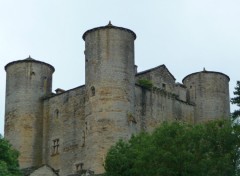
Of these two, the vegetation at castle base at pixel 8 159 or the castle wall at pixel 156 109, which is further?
the castle wall at pixel 156 109

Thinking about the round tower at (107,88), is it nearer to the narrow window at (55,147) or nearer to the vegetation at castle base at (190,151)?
the narrow window at (55,147)

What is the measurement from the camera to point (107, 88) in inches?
2724

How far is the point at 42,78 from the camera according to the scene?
76.2 meters

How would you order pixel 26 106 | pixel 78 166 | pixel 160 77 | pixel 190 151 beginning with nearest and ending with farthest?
pixel 190 151
pixel 78 166
pixel 26 106
pixel 160 77

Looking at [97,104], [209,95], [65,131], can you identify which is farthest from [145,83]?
[65,131]

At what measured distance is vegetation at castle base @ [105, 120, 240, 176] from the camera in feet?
164

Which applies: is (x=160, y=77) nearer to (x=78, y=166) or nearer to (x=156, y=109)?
(x=156, y=109)

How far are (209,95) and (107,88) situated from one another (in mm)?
13386

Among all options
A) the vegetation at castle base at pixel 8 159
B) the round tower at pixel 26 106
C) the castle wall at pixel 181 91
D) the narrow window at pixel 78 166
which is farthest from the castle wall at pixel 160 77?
the vegetation at castle base at pixel 8 159

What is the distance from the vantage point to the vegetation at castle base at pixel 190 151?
50.0m

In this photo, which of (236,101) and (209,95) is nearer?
(236,101)

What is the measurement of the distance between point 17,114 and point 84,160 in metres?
7.97

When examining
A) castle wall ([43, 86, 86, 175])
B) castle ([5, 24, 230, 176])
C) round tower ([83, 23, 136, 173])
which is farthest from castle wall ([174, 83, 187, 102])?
castle wall ([43, 86, 86, 175])

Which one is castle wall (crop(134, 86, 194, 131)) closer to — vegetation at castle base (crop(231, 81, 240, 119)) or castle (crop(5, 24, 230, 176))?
castle (crop(5, 24, 230, 176))
